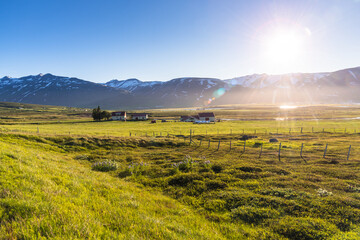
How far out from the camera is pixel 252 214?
7512 millimetres

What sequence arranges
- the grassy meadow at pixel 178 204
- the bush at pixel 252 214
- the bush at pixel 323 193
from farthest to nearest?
the bush at pixel 323 193
the bush at pixel 252 214
the grassy meadow at pixel 178 204

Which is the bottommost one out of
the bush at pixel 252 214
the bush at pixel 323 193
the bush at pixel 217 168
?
the bush at pixel 217 168

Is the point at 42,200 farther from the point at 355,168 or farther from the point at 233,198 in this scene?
the point at 355,168

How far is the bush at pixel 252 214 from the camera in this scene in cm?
731

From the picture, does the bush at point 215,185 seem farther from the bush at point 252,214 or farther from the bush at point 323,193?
the bush at point 323,193

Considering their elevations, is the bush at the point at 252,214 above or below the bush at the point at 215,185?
above

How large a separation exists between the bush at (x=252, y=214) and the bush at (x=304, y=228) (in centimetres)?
50

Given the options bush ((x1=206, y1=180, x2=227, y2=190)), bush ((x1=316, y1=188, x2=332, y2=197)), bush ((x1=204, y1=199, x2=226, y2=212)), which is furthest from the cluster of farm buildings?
bush ((x1=204, y1=199, x2=226, y2=212))

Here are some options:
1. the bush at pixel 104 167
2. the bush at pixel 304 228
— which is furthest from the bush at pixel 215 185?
the bush at pixel 104 167

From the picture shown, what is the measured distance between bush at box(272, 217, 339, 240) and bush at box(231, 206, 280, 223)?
0.50 metres

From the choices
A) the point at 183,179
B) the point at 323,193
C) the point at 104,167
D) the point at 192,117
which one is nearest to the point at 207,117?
the point at 192,117

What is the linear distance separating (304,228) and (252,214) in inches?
75.0

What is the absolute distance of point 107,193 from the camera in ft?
24.9

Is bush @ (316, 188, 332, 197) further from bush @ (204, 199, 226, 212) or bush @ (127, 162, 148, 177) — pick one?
bush @ (127, 162, 148, 177)
